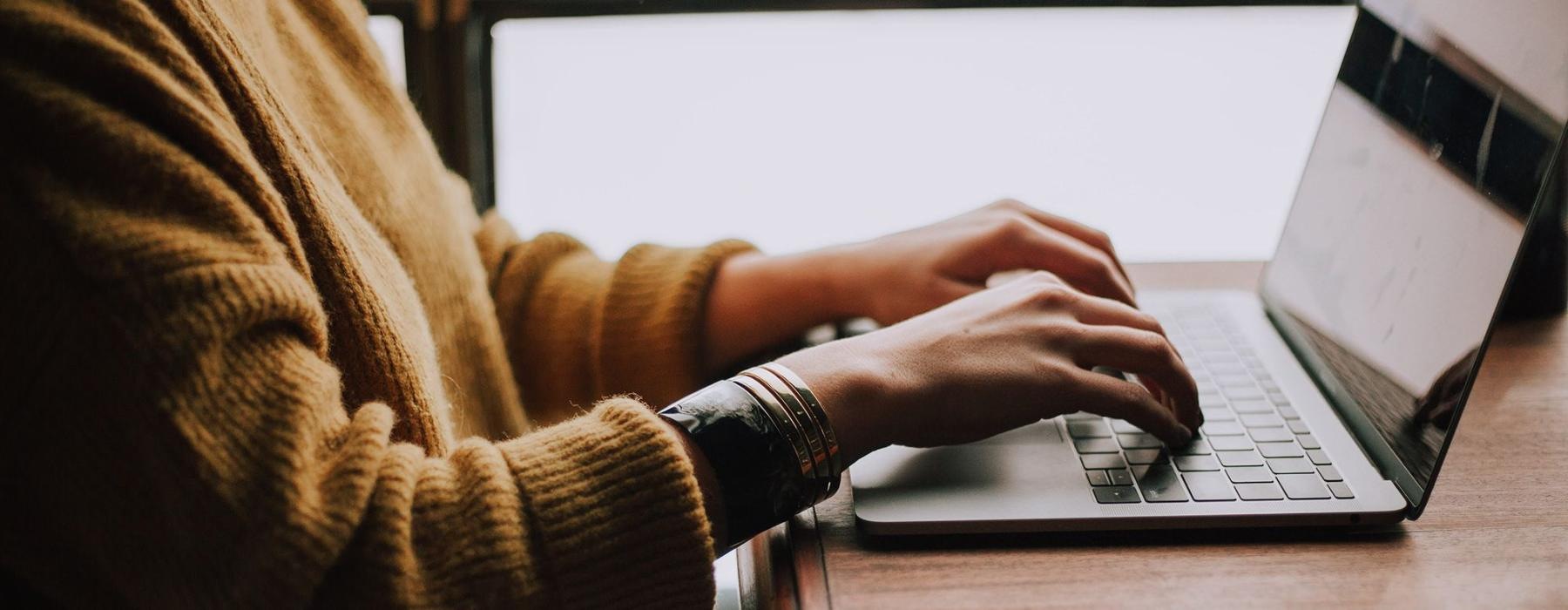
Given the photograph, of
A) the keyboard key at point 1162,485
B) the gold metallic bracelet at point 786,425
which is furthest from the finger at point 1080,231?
the gold metallic bracelet at point 786,425

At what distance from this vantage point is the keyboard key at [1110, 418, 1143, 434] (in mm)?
670

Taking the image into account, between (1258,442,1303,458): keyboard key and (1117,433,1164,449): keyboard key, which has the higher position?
(1258,442,1303,458): keyboard key

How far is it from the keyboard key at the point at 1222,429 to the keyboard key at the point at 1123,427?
0.04m

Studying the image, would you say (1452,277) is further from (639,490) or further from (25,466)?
(25,466)

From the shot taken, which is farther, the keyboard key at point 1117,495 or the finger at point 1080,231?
the finger at point 1080,231

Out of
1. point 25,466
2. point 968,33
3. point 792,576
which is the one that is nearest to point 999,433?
point 792,576

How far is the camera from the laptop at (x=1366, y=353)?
0.57 meters

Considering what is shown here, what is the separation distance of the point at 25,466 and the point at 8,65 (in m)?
0.16

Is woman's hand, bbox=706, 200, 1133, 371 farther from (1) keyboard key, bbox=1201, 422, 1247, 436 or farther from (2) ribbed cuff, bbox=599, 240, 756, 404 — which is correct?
(1) keyboard key, bbox=1201, 422, 1247, 436

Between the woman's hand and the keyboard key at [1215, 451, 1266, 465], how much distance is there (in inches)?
6.1

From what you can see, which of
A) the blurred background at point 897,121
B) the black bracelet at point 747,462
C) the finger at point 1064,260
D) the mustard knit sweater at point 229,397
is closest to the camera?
the mustard knit sweater at point 229,397

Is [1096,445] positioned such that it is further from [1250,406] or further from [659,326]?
[659,326]

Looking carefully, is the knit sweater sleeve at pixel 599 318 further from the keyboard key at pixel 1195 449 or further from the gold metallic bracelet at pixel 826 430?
the keyboard key at pixel 1195 449

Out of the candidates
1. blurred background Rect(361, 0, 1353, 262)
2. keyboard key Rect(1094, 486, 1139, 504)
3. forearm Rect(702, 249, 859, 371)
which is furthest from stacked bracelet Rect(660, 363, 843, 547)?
blurred background Rect(361, 0, 1353, 262)
